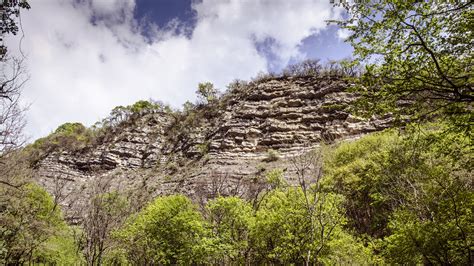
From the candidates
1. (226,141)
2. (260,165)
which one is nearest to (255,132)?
(226,141)

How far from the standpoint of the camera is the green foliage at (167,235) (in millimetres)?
21906

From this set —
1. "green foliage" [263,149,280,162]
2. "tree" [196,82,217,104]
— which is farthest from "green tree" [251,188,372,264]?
"tree" [196,82,217,104]

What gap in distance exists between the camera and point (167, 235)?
23266 millimetres

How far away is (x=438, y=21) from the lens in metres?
7.61

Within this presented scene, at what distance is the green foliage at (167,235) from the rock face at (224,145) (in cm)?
1359

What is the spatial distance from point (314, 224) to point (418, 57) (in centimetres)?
1260

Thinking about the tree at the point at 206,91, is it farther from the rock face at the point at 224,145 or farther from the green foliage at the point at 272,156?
the green foliage at the point at 272,156

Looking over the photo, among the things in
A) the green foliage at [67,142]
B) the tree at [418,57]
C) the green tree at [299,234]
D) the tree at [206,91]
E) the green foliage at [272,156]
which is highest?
the tree at [206,91]

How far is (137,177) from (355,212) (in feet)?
127

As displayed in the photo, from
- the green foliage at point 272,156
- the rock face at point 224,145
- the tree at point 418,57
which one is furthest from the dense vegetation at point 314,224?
the green foliage at point 272,156

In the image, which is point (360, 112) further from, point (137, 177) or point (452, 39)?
point (137, 177)

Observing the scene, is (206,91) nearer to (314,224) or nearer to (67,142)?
(67,142)

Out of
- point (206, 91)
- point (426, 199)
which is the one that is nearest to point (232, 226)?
point (426, 199)

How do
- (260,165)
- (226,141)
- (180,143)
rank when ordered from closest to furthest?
1. (260,165)
2. (226,141)
3. (180,143)
